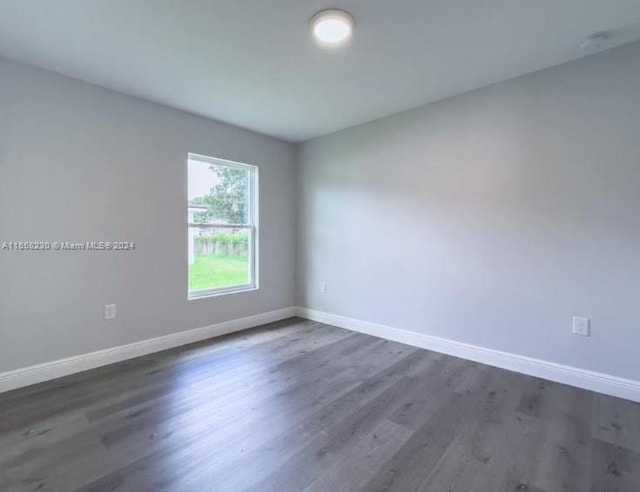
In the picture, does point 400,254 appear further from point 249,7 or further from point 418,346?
point 249,7

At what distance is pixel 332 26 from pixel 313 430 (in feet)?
8.01

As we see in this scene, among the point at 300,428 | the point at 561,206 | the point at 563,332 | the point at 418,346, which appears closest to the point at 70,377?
the point at 300,428

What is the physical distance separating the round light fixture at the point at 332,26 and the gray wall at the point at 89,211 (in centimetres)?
190

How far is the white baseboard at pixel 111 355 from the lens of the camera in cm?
242

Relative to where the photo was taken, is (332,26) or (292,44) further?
(292,44)

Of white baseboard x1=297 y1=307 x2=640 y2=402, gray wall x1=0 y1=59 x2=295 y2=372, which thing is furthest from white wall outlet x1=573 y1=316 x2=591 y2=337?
gray wall x1=0 y1=59 x2=295 y2=372

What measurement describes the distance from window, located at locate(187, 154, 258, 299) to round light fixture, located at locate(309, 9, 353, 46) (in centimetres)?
199

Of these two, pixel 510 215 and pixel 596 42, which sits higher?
pixel 596 42

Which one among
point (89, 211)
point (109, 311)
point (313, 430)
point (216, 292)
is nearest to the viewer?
point (313, 430)

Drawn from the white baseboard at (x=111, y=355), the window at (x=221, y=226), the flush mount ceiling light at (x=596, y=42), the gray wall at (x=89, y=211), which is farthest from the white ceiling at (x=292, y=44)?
the white baseboard at (x=111, y=355)

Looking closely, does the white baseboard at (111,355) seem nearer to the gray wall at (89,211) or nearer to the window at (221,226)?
the gray wall at (89,211)

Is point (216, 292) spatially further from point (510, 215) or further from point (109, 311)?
point (510, 215)

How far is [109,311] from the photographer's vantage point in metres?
2.85

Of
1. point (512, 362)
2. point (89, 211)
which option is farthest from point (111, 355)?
point (512, 362)
